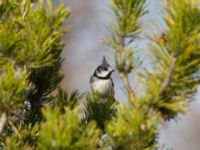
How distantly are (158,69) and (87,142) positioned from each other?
0.21 m

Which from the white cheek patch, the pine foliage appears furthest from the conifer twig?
the white cheek patch

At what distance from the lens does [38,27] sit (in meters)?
1.18

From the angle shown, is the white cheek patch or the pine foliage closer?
the pine foliage

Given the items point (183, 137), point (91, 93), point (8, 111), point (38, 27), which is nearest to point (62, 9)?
Result: point (38, 27)

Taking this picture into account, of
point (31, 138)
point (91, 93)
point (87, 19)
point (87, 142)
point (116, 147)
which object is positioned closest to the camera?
point (87, 142)

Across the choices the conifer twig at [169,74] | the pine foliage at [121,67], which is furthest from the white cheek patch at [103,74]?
the conifer twig at [169,74]

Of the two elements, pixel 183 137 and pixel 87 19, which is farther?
pixel 87 19

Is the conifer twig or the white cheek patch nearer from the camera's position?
the conifer twig

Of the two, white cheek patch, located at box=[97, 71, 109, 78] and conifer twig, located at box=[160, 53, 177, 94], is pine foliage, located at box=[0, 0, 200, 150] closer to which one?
conifer twig, located at box=[160, 53, 177, 94]

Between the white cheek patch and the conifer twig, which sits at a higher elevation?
the white cheek patch

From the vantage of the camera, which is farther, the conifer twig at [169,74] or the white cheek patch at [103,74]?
the white cheek patch at [103,74]

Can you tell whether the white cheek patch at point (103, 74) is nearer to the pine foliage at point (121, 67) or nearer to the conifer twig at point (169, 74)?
the pine foliage at point (121, 67)

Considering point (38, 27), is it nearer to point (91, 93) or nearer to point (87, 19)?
point (91, 93)

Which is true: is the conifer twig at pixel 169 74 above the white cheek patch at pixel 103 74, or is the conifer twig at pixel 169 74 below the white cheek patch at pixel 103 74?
below
